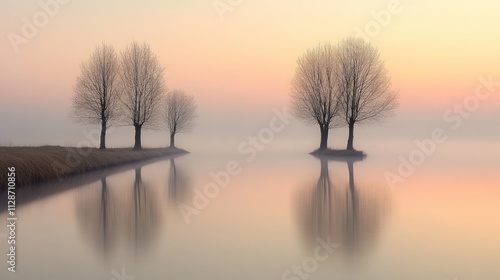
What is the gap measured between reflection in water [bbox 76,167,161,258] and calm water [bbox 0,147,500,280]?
25 millimetres

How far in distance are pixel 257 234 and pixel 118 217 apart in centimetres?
365

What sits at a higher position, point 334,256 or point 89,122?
point 89,122

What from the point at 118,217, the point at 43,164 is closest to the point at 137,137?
the point at 43,164

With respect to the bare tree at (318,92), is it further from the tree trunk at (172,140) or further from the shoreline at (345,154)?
the tree trunk at (172,140)

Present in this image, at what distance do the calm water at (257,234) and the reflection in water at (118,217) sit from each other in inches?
1.0

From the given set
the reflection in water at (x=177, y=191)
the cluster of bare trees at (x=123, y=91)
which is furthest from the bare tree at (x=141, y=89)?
the reflection in water at (x=177, y=191)

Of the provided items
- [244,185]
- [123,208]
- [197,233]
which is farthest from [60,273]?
[244,185]

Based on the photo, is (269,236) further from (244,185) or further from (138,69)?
(138,69)

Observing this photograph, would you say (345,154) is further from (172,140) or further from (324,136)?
(172,140)

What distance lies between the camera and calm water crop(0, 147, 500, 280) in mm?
6824

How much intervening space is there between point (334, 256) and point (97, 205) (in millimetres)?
7968

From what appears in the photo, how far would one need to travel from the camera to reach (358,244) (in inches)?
331

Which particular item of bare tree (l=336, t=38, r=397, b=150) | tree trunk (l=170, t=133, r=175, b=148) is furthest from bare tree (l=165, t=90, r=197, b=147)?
bare tree (l=336, t=38, r=397, b=150)

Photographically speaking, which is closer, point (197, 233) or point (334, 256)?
point (334, 256)
